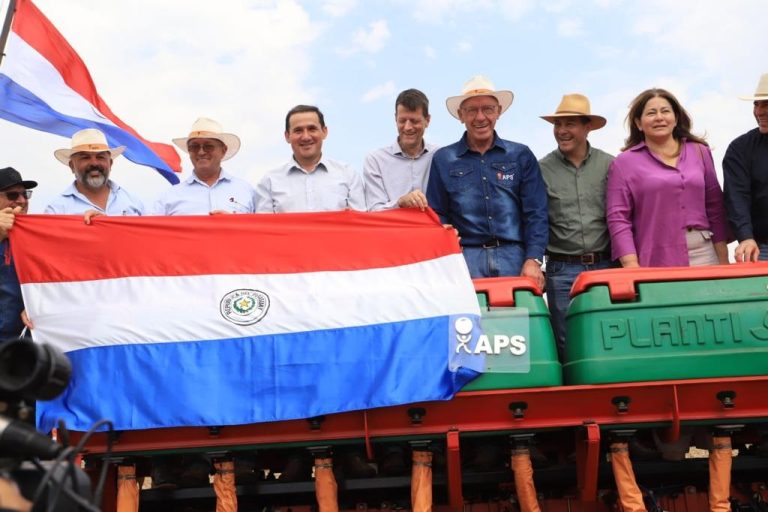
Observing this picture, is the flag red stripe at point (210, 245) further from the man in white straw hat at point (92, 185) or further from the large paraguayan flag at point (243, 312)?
the man in white straw hat at point (92, 185)


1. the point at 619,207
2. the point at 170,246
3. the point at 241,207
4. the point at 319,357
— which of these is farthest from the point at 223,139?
the point at 619,207

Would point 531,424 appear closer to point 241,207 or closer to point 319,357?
point 319,357

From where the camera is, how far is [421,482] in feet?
18.1

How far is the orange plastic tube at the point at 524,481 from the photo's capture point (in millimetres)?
5488

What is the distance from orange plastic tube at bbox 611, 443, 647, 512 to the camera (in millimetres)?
5383

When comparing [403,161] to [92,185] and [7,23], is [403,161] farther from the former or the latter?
[7,23]

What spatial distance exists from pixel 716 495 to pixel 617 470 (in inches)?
22.4

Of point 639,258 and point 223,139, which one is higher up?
point 223,139

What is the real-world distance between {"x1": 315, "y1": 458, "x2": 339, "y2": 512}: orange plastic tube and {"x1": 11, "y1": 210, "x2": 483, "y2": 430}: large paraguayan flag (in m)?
0.38

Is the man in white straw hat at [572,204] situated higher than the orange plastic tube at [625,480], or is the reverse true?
the man in white straw hat at [572,204]

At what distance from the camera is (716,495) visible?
5.42 m

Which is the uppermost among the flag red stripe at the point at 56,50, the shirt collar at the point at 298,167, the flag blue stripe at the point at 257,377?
the flag red stripe at the point at 56,50

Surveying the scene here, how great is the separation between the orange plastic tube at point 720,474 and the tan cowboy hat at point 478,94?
2.76 metres

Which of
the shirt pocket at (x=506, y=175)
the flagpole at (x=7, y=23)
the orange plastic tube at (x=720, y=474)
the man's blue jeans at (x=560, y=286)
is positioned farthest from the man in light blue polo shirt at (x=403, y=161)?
the flagpole at (x=7, y=23)
